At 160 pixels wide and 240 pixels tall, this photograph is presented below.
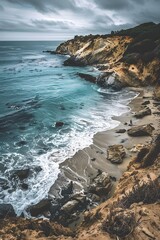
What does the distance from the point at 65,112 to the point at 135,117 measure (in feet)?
21.3

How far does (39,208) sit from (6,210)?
4.24ft

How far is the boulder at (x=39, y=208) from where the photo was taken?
8.60 metres

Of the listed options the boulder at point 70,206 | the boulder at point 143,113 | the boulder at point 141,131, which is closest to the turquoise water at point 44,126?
the boulder at point 70,206

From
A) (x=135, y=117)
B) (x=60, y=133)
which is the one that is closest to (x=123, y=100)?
(x=135, y=117)

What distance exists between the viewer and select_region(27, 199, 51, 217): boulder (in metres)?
8.60

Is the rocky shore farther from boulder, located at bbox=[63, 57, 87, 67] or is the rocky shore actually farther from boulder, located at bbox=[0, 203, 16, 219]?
boulder, located at bbox=[63, 57, 87, 67]

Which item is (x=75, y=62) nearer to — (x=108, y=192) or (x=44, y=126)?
(x=44, y=126)

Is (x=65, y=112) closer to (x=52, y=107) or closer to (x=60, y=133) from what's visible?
(x=52, y=107)

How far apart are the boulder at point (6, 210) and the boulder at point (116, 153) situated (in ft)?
18.1

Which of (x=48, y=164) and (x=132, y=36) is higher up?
(x=132, y=36)

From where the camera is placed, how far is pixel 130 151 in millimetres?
12453

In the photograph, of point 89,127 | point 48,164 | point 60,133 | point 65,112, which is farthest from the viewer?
point 65,112

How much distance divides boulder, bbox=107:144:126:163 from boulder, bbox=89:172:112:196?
1.62 metres

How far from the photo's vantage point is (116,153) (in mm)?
11938
